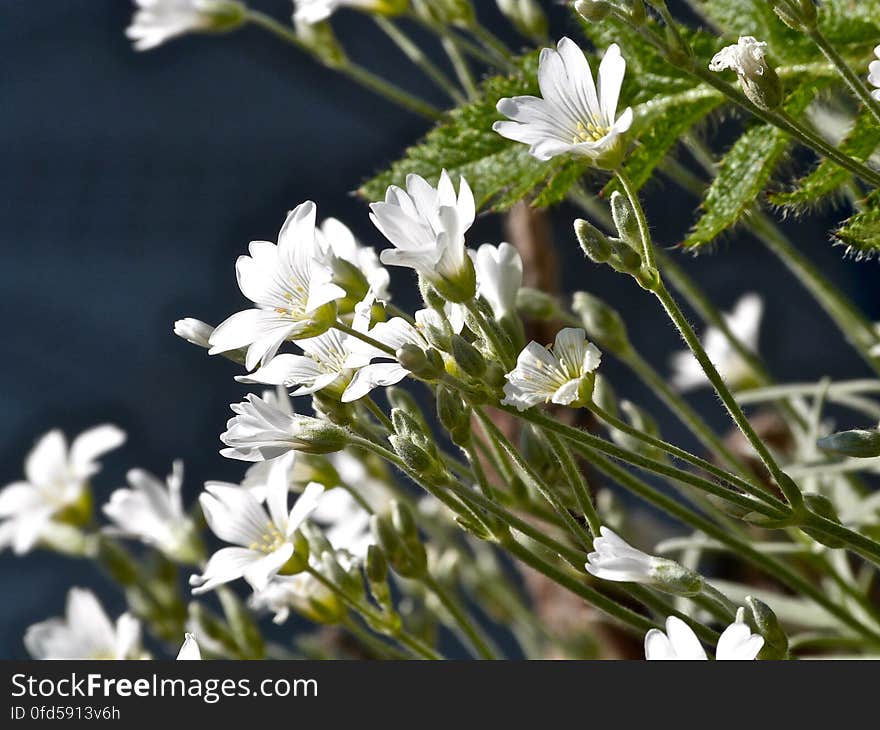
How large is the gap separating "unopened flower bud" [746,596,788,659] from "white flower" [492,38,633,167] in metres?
0.16

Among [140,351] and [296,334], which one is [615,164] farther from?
[140,351]

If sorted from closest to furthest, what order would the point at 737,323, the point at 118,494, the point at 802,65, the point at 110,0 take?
the point at 802,65 < the point at 118,494 < the point at 737,323 < the point at 110,0

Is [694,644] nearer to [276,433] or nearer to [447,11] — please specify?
[276,433]

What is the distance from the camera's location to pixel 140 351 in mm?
1419

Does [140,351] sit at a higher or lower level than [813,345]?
lower

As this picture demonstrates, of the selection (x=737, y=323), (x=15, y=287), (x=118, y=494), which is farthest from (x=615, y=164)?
(x=15, y=287)

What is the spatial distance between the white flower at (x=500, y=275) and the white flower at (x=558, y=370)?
4 cm

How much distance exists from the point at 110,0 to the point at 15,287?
1.14ft

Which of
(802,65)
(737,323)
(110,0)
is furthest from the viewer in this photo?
(110,0)

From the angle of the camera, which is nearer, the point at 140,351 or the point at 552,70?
the point at 552,70

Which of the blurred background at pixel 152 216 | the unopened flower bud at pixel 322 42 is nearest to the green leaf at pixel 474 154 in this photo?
the unopened flower bud at pixel 322 42

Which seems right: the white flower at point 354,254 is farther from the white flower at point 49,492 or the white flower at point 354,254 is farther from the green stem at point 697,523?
the white flower at point 49,492

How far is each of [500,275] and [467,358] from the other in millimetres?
84

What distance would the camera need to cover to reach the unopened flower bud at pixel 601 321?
1.91 feet
